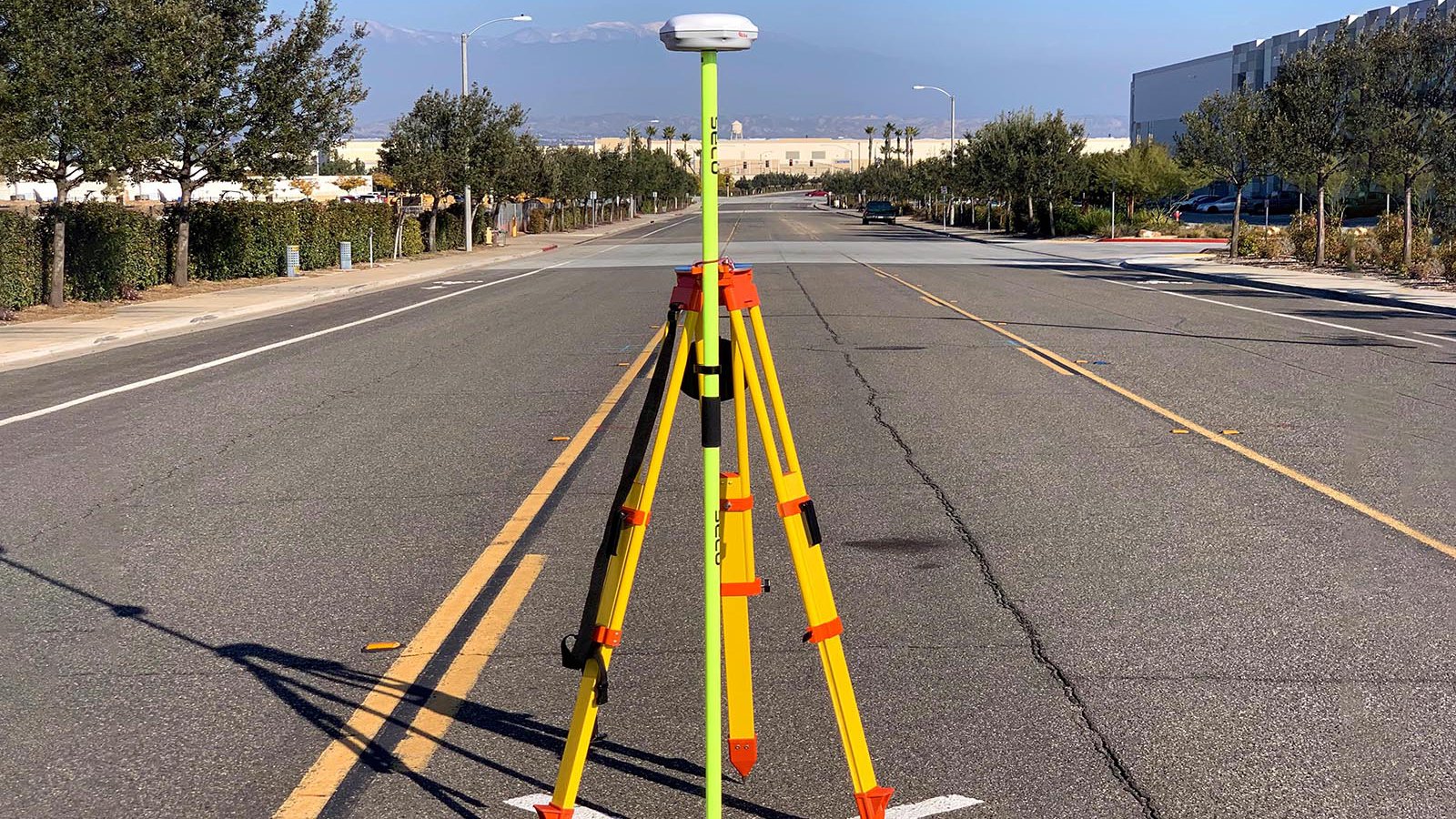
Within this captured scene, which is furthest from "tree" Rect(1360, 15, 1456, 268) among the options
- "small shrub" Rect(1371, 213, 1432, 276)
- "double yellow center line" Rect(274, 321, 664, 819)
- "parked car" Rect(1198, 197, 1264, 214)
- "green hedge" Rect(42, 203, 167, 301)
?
"parked car" Rect(1198, 197, 1264, 214)

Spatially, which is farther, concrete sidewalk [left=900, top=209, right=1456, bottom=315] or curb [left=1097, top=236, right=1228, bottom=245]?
curb [left=1097, top=236, right=1228, bottom=245]

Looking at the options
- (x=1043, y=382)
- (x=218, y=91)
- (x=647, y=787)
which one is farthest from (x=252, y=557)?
(x=218, y=91)

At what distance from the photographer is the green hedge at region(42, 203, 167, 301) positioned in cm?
2564

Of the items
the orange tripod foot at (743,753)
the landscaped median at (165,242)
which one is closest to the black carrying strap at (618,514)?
the orange tripod foot at (743,753)

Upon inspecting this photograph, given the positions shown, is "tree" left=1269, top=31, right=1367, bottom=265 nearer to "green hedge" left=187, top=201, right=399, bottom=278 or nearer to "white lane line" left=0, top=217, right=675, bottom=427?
"white lane line" left=0, top=217, right=675, bottom=427

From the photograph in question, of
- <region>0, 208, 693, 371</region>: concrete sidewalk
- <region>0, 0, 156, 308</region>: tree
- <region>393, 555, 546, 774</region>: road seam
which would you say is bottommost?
<region>393, 555, 546, 774</region>: road seam

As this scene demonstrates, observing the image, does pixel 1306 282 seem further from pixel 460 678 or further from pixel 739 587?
pixel 739 587

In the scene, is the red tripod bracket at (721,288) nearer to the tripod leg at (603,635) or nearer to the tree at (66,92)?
the tripod leg at (603,635)

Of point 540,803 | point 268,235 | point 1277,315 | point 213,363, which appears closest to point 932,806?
point 540,803

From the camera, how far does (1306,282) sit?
97.4 ft

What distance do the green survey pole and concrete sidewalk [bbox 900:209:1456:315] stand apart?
866 inches

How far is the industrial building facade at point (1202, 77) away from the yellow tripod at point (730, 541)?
65031mm

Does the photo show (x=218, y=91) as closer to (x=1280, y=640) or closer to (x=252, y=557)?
(x=252, y=557)

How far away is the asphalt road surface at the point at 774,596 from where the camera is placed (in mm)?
4781
